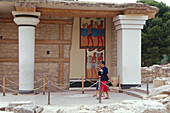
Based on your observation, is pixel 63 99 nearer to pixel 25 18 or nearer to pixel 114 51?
pixel 25 18

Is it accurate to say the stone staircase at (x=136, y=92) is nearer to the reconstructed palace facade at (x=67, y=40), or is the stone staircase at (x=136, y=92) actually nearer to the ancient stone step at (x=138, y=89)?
the ancient stone step at (x=138, y=89)

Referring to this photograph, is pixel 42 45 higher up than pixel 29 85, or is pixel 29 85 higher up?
pixel 42 45

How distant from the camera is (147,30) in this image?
73.9 ft

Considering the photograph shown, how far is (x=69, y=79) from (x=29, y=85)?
234 cm

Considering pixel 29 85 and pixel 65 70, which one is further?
pixel 65 70

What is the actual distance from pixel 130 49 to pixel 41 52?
12.9ft

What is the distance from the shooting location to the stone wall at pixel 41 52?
11.1 meters

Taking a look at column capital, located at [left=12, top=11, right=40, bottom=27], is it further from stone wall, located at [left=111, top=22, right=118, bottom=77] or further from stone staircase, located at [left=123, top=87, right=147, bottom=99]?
stone staircase, located at [left=123, top=87, right=147, bottom=99]

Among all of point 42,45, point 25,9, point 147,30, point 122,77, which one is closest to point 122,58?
point 122,77

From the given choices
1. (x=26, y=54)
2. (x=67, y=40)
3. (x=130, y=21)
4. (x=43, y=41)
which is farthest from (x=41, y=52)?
(x=130, y=21)

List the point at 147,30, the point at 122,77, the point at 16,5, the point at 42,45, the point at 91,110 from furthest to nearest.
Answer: the point at 147,30
the point at 42,45
the point at 122,77
the point at 16,5
the point at 91,110

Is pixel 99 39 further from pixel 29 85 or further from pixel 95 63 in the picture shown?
pixel 29 85

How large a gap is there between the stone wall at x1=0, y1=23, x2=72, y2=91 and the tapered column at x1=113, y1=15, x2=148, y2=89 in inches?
97.1

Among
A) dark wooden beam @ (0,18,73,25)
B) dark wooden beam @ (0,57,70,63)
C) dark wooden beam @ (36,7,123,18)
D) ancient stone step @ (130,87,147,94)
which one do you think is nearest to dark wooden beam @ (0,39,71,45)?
dark wooden beam @ (0,57,70,63)
